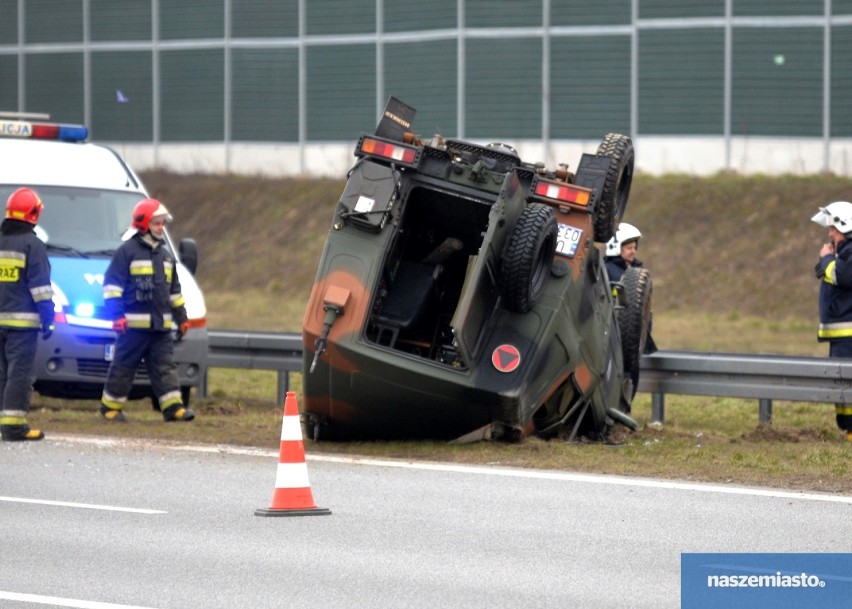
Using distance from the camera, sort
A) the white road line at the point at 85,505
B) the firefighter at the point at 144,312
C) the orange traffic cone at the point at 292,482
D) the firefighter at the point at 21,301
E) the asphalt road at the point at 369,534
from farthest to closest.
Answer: the firefighter at the point at 144,312 < the firefighter at the point at 21,301 < the white road line at the point at 85,505 < the orange traffic cone at the point at 292,482 < the asphalt road at the point at 369,534

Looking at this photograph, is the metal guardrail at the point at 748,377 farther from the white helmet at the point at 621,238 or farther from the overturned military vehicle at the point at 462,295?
the overturned military vehicle at the point at 462,295

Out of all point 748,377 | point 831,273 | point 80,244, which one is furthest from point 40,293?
point 831,273

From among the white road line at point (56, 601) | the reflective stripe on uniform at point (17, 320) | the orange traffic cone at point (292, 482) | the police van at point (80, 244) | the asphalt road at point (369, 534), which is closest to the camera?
the white road line at point (56, 601)

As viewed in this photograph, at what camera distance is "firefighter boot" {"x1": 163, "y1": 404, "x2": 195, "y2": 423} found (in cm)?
1384

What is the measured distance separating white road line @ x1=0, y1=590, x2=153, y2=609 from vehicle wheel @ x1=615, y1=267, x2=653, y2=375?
702 centimetres

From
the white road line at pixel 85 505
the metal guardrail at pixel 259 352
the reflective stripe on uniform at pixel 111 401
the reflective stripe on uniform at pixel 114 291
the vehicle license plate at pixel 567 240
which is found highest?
the vehicle license plate at pixel 567 240

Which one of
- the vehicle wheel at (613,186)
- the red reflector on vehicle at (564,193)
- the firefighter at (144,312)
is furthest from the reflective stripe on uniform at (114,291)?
→ the vehicle wheel at (613,186)

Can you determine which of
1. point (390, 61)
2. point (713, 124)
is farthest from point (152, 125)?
point (713, 124)

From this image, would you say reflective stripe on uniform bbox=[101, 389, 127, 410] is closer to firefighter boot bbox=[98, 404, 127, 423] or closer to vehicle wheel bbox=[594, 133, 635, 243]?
firefighter boot bbox=[98, 404, 127, 423]

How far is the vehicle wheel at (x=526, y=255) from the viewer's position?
10945 millimetres

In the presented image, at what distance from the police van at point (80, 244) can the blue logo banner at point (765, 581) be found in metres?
7.50

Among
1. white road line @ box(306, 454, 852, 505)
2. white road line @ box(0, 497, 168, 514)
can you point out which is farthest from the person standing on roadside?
white road line @ box(0, 497, 168, 514)

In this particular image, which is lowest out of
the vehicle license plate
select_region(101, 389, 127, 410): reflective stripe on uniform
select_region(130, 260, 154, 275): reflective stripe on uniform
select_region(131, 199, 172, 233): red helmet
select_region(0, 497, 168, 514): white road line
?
select_region(0, 497, 168, 514): white road line

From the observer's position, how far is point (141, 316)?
13547 millimetres
